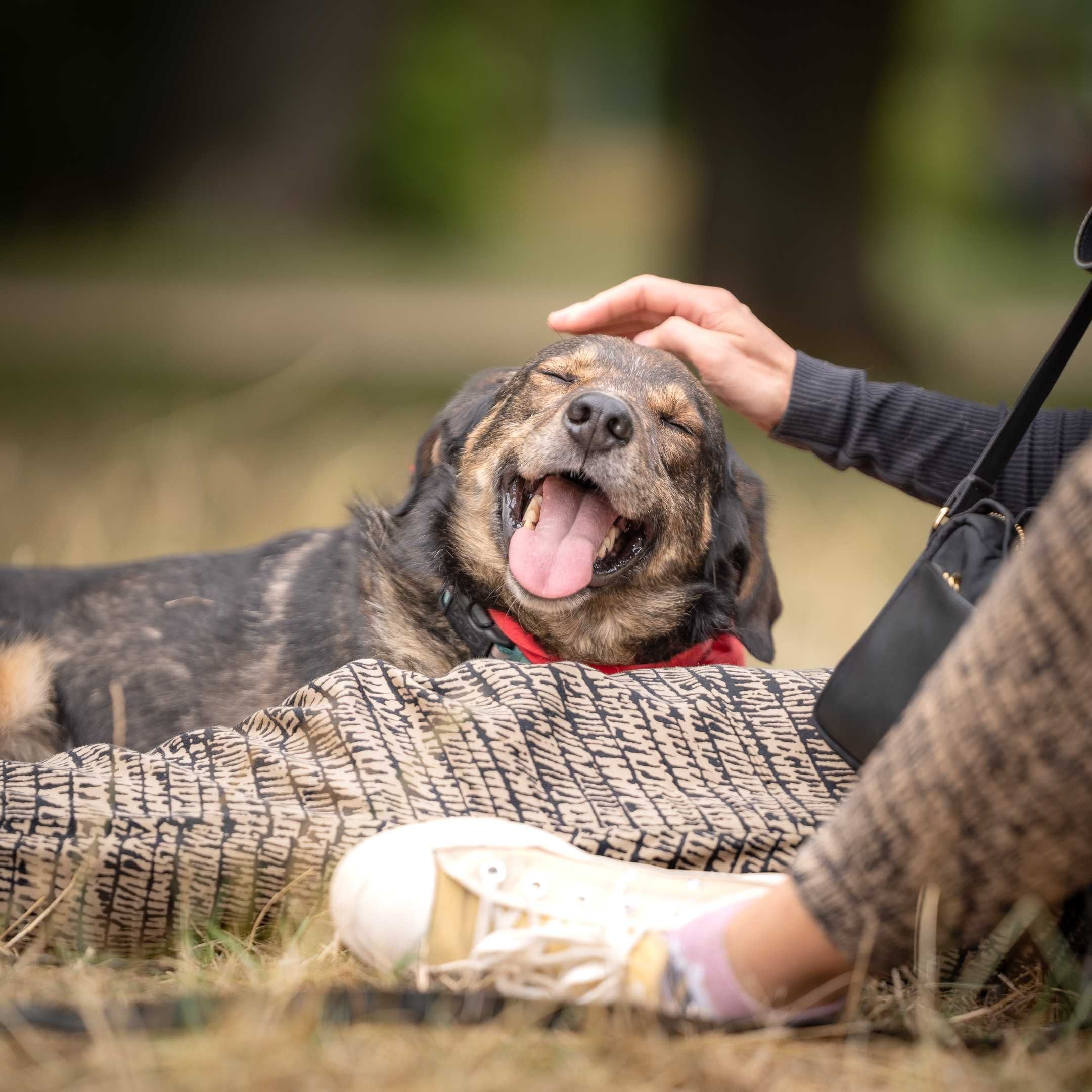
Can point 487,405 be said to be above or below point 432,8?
below

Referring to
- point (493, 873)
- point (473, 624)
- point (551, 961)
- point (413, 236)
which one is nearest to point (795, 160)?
point (473, 624)

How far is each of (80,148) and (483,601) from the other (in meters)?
15.9

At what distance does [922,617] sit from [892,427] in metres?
1.02

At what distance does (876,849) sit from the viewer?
5.21 feet

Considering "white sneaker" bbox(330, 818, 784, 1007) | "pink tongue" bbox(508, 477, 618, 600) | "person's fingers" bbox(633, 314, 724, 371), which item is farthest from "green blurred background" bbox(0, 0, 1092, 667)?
"white sneaker" bbox(330, 818, 784, 1007)

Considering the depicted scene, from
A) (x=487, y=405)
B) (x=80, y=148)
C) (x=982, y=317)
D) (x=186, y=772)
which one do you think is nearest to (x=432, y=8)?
(x=80, y=148)

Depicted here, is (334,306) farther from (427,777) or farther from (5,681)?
(427,777)

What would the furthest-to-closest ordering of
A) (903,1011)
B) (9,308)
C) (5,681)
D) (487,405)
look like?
(9,308) < (487,405) < (5,681) < (903,1011)

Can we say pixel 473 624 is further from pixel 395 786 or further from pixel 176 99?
pixel 176 99

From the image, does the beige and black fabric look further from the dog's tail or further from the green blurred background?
the green blurred background

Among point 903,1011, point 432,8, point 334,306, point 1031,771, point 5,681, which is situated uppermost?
point 432,8

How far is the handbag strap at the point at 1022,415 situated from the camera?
231 centimetres

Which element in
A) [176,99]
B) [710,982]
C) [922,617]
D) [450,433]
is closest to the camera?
[710,982]

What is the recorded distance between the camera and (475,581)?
328 centimetres
